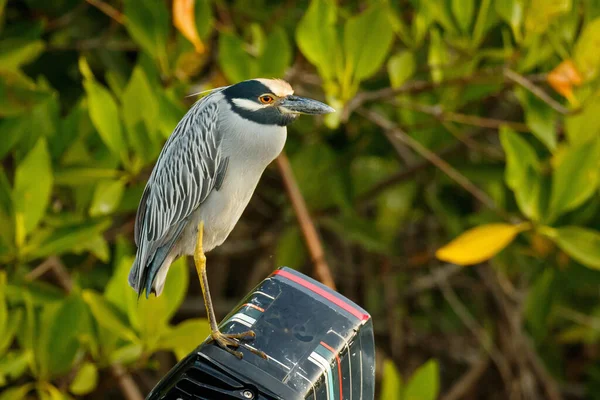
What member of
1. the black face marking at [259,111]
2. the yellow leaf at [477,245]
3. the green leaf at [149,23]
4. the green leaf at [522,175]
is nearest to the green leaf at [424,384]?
the yellow leaf at [477,245]

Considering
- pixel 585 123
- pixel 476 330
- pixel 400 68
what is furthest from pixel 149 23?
pixel 476 330

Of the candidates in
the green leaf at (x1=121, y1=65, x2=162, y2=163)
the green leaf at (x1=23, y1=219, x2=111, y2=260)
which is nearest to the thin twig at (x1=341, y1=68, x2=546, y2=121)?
the green leaf at (x1=121, y1=65, x2=162, y2=163)

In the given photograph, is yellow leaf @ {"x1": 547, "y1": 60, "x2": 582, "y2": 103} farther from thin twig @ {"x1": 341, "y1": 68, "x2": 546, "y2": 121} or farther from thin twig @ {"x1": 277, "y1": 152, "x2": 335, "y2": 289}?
thin twig @ {"x1": 277, "y1": 152, "x2": 335, "y2": 289}

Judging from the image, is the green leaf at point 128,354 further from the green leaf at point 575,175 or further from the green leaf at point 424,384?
the green leaf at point 575,175

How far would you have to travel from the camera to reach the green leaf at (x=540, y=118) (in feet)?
11.0

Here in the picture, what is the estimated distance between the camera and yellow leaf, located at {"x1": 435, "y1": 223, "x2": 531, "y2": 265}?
9.87ft

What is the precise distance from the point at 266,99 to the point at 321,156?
7.21 feet

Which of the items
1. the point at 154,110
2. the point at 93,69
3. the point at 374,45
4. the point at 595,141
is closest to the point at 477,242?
the point at 595,141

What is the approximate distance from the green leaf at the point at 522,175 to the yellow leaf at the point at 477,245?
0.22 feet

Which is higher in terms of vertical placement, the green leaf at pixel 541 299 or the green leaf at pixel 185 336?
the green leaf at pixel 185 336

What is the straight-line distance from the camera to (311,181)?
4.08m

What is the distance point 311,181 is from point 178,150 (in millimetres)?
2015

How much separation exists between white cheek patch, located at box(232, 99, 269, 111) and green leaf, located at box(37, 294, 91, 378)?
4.56ft

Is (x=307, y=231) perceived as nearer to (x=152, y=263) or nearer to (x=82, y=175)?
(x=82, y=175)
